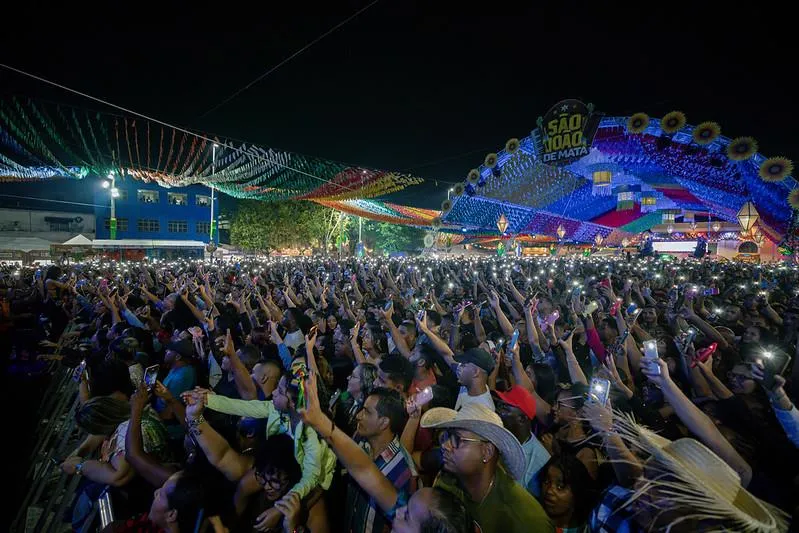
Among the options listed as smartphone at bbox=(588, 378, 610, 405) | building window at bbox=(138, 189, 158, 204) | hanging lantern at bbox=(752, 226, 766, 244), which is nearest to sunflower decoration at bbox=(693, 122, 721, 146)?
hanging lantern at bbox=(752, 226, 766, 244)

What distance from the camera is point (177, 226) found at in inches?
1610

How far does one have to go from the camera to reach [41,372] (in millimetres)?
6668

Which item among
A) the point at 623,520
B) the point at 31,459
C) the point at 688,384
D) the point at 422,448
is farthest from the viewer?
the point at 31,459

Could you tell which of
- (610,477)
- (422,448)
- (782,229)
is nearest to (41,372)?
(422,448)

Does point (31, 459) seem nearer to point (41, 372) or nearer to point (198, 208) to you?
point (41, 372)

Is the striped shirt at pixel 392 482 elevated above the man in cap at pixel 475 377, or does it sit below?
below

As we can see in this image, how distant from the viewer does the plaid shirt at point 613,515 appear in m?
1.67

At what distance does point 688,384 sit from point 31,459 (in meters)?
Result: 6.64

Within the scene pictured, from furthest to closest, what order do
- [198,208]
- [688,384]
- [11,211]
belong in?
[198,208], [11,211], [688,384]

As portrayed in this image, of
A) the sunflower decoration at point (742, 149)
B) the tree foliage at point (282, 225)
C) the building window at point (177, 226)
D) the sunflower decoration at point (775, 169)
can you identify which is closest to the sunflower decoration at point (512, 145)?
the sunflower decoration at point (742, 149)

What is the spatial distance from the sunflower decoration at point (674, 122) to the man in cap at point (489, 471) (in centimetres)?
1863

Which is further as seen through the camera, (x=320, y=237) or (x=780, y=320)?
(x=320, y=237)

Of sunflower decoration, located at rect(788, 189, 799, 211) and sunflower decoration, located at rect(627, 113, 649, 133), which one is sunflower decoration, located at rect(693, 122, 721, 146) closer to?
sunflower decoration, located at rect(627, 113, 649, 133)

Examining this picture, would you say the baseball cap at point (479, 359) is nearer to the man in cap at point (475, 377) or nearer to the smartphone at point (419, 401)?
the man in cap at point (475, 377)
